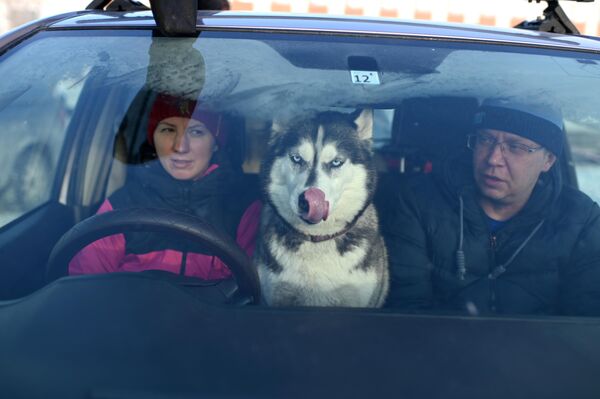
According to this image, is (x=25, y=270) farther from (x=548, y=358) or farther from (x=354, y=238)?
(x=548, y=358)

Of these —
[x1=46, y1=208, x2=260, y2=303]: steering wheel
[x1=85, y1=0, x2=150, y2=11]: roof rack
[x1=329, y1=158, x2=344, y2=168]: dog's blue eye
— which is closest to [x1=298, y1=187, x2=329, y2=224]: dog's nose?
[x1=329, y1=158, x2=344, y2=168]: dog's blue eye

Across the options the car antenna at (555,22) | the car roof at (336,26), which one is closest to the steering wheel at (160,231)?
the car roof at (336,26)

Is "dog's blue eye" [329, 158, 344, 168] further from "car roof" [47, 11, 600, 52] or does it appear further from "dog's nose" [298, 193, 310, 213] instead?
"car roof" [47, 11, 600, 52]

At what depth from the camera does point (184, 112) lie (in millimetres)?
2064

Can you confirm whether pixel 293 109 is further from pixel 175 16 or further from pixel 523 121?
pixel 523 121

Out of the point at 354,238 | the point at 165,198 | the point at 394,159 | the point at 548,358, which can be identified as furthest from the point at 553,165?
the point at 165,198

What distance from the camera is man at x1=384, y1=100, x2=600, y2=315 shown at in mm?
1819

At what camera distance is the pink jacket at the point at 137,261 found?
177cm

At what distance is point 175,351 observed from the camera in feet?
4.56

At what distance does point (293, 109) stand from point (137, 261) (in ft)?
1.83

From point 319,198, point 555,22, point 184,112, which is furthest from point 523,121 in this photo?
point 555,22

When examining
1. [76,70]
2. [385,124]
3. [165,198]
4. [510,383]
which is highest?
[76,70]

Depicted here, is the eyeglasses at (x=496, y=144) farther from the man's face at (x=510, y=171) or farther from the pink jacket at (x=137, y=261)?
the pink jacket at (x=137, y=261)

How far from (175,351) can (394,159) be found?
0.97 m
